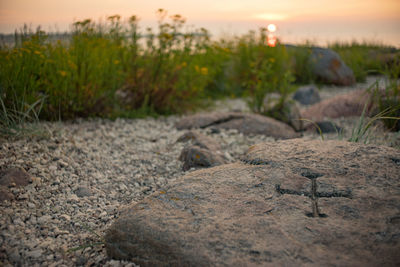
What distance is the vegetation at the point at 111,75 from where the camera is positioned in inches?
148

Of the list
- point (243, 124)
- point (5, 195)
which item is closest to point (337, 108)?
point (243, 124)

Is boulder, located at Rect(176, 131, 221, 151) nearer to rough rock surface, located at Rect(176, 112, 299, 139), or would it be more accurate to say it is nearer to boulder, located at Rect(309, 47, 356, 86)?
rough rock surface, located at Rect(176, 112, 299, 139)

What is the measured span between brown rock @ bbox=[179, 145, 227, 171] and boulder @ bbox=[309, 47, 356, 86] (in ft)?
21.3

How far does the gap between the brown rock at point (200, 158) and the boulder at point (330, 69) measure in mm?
6480

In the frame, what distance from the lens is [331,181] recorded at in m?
2.02

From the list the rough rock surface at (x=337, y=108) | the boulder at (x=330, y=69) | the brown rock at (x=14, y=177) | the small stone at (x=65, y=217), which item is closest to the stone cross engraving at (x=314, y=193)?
the small stone at (x=65, y=217)

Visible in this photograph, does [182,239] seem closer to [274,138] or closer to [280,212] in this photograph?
[280,212]

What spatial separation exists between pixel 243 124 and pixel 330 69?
204 inches

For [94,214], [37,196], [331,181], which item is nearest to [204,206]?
[331,181]

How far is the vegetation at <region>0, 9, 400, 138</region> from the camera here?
3.75 metres

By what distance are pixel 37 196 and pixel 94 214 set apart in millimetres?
496

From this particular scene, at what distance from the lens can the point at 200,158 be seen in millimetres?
3213

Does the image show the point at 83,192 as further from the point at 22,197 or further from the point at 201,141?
the point at 201,141

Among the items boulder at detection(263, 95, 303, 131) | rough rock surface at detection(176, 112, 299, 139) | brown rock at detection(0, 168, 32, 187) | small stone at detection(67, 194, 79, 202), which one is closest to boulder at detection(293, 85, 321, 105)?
boulder at detection(263, 95, 303, 131)
